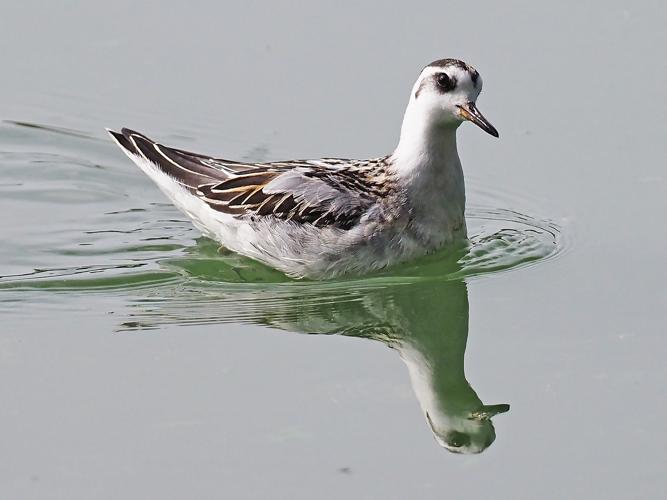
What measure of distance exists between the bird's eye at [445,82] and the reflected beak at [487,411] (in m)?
2.87

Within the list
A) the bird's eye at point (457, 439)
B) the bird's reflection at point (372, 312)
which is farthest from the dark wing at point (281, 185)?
the bird's eye at point (457, 439)

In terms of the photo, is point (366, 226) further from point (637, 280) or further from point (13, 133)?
point (13, 133)

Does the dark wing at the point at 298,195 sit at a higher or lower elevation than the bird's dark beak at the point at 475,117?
lower

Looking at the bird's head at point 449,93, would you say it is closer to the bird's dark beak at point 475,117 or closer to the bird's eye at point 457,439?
the bird's dark beak at point 475,117

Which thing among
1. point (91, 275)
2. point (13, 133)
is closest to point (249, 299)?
point (91, 275)

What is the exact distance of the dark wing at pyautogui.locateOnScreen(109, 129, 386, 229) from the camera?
1177cm

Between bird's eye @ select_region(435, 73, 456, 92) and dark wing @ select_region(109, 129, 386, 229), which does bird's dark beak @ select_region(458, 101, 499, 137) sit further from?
dark wing @ select_region(109, 129, 386, 229)

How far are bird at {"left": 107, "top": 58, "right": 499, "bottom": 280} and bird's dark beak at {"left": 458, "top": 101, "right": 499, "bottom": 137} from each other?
0.04ft

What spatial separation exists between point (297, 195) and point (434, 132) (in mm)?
1237

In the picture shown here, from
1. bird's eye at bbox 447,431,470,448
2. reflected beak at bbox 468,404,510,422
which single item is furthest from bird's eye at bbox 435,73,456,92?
bird's eye at bbox 447,431,470,448

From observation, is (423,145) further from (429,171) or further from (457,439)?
(457,439)

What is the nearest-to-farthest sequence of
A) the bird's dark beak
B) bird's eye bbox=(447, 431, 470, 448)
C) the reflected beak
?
1. bird's eye bbox=(447, 431, 470, 448)
2. the reflected beak
3. the bird's dark beak

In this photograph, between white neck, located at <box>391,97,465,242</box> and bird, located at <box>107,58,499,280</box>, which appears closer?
bird, located at <box>107,58,499,280</box>

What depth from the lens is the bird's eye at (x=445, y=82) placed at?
1145cm
